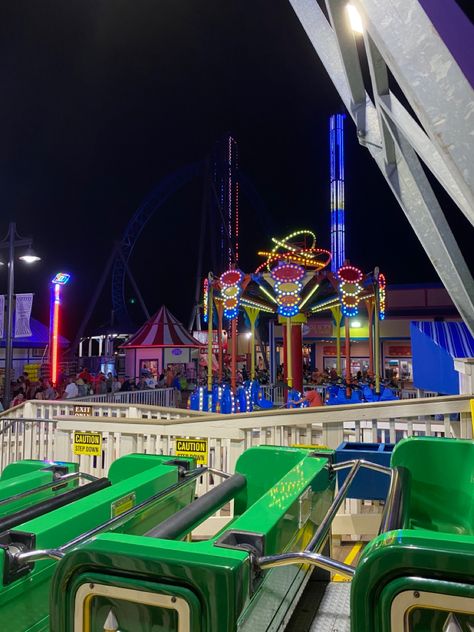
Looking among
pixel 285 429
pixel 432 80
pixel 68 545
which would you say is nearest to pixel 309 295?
pixel 285 429

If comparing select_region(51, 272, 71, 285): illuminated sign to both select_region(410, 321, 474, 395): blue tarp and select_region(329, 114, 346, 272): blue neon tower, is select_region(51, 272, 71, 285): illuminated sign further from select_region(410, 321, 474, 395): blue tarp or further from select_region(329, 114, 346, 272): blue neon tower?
select_region(329, 114, 346, 272): blue neon tower

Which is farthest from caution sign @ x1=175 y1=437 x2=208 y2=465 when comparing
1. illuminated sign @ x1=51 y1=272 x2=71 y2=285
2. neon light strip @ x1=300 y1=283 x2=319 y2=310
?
illuminated sign @ x1=51 y1=272 x2=71 y2=285

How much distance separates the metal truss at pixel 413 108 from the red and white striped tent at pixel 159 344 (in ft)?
52.6

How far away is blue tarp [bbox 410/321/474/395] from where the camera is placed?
8.32 metres

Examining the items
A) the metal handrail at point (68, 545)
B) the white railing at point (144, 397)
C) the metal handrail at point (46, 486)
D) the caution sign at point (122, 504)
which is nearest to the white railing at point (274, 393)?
the white railing at point (144, 397)

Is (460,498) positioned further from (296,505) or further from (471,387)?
(471,387)

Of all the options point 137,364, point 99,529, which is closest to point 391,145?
point 99,529

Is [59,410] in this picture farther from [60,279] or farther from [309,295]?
[60,279]

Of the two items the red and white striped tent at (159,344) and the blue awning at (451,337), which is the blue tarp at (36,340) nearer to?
the red and white striped tent at (159,344)

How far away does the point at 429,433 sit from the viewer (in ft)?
15.4

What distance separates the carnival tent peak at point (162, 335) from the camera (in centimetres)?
1948

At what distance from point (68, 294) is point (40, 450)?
51.2 metres

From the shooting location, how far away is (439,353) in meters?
8.83

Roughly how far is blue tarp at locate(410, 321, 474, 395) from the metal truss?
4762 mm
